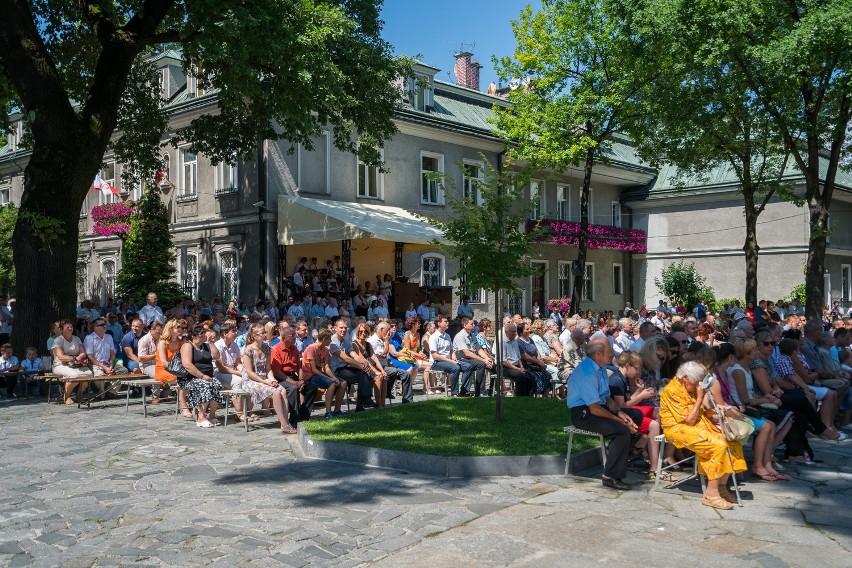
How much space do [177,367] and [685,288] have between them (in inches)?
1119

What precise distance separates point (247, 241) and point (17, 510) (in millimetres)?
18631

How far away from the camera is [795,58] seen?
16.3 meters

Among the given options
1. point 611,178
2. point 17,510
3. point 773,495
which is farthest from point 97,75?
point 611,178

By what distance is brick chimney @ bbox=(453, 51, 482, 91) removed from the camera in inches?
1607

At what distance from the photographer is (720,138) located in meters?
24.0

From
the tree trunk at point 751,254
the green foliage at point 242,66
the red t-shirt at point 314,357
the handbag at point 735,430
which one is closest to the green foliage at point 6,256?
the green foliage at point 242,66

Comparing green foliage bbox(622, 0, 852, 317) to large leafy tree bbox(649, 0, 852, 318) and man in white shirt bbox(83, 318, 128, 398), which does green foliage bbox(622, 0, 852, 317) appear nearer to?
large leafy tree bbox(649, 0, 852, 318)

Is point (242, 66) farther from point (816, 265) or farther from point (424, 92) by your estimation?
point (424, 92)

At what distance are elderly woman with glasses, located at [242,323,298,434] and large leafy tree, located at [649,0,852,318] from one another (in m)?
12.3

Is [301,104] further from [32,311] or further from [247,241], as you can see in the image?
[247,241]

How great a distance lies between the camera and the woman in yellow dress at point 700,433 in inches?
268

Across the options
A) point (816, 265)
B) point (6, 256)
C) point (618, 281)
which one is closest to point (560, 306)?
point (618, 281)

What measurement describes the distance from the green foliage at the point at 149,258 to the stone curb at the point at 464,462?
52.5ft

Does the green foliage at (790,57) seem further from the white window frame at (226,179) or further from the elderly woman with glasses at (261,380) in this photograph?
the white window frame at (226,179)
